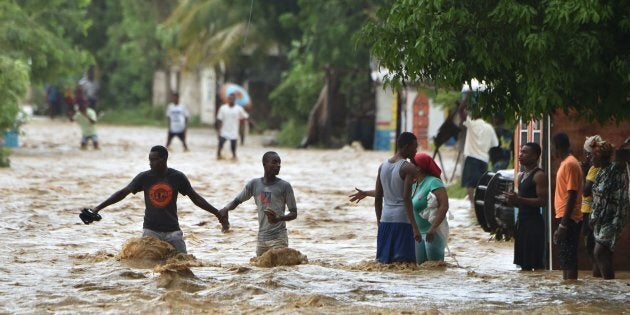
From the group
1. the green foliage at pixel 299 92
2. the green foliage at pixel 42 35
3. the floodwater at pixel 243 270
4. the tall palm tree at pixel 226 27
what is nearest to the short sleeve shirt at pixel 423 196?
the floodwater at pixel 243 270

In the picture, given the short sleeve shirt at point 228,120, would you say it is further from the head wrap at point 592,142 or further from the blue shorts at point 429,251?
the head wrap at point 592,142

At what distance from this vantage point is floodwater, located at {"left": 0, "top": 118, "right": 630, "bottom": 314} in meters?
10.3

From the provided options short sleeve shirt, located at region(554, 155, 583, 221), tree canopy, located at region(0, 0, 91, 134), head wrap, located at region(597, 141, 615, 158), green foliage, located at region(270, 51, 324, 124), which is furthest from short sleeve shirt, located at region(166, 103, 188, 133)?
head wrap, located at region(597, 141, 615, 158)

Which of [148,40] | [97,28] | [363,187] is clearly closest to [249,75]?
[148,40]

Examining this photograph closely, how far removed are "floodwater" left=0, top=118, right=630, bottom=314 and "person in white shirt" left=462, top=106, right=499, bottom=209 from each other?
0.57 m

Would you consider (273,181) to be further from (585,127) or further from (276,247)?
(585,127)

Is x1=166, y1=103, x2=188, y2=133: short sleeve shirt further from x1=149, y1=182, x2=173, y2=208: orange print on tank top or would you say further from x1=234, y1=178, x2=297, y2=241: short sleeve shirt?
x1=149, y1=182, x2=173, y2=208: orange print on tank top

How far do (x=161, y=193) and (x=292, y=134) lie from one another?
96.5ft

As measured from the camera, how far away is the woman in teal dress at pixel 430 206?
1205 cm

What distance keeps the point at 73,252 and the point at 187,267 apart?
2846mm

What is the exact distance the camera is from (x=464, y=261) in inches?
540

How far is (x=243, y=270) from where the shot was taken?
12.0 meters

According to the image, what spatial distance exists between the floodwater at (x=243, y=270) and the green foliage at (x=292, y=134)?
16487mm

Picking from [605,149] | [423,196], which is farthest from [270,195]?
[605,149]
